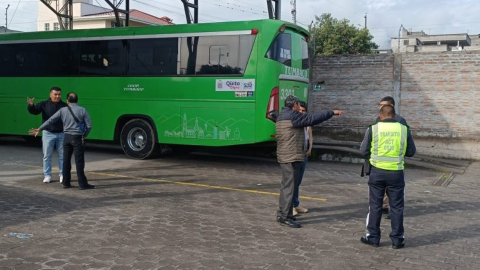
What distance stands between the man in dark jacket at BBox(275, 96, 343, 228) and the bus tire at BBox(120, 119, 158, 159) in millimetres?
6633

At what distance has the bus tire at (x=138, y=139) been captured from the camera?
12812mm

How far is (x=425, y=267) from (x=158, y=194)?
4843mm

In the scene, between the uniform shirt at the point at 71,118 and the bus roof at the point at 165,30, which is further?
the bus roof at the point at 165,30

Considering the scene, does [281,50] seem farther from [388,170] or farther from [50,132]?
[388,170]

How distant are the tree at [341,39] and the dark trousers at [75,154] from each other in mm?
38673

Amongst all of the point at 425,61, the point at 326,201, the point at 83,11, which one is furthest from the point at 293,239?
the point at 83,11

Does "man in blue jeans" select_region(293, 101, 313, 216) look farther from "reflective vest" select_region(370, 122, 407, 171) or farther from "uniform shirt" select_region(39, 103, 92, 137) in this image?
"uniform shirt" select_region(39, 103, 92, 137)

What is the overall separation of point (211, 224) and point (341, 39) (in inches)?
1697

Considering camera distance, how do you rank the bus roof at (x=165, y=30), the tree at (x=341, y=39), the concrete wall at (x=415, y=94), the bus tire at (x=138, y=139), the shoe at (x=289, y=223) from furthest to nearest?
1. the tree at (x=341, y=39)
2. the concrete wall at (x=415, y=94)
3. the bus tire at (x=138, y=139)
4. the bus roof at (x=165, y=30)
5. the shoe at (x=289, y=223)

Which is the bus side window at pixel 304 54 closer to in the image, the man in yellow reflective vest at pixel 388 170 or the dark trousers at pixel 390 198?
the man in yellow reflective vest at pixel 388 170

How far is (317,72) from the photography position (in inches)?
659

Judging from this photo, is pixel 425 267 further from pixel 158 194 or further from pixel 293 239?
pixel 158 194

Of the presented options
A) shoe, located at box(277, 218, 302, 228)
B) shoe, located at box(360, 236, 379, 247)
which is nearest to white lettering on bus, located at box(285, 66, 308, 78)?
shoe, located at box(277, 218, 302, 228)

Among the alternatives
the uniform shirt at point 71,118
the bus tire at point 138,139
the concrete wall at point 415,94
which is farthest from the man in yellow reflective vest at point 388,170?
the concrete wall at point 415,94
